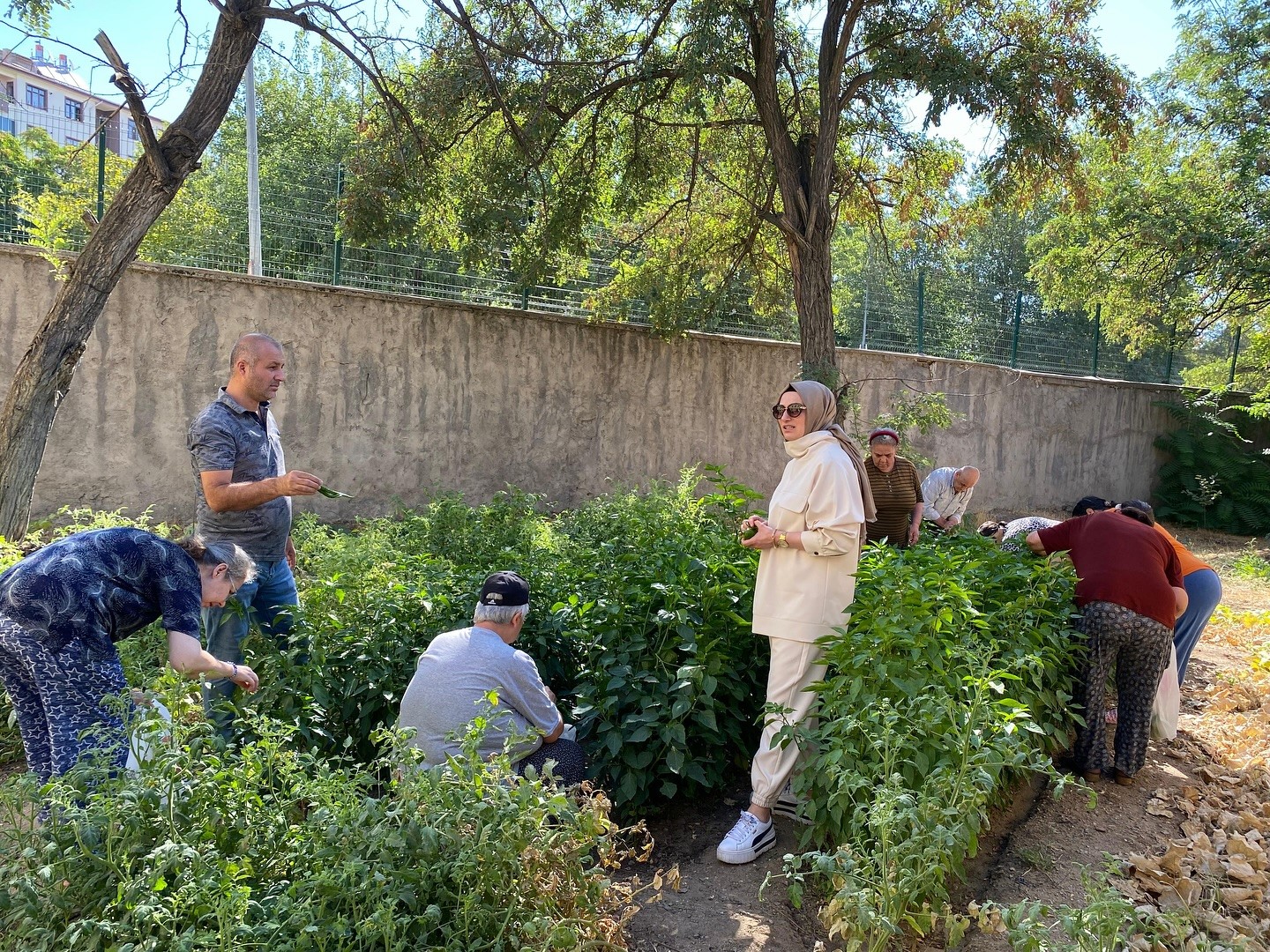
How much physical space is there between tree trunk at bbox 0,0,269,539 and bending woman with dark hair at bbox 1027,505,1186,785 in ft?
18.7

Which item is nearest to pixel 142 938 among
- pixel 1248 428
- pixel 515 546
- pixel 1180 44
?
pixel 515 546

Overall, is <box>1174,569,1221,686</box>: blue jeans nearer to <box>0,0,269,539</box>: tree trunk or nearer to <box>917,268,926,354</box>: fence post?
<box>0,0,269,539</box>: tree trunk

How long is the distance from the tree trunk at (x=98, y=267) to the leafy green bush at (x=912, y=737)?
474 centimetres

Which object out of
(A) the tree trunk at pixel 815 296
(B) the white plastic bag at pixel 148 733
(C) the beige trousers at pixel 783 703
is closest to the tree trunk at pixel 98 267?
(B) the white plastic bag at pixel 148 733

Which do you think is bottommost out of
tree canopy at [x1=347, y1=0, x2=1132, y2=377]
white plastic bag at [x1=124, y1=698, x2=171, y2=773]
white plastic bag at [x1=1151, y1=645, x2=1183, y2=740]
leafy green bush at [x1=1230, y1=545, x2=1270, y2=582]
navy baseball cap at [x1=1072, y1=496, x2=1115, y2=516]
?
leafy green bush at [x1=1230, y1=545, x2=1270, y2=582]

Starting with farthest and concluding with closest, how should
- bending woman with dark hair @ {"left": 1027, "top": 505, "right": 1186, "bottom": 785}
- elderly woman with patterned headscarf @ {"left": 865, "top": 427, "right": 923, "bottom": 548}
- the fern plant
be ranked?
the fern plant, elderly woman with patterned headscarf @ {"left": 865, "top": 427, "right": 923, "bottom": 548}, bending woman with dark hair @ {"left": 1027, "top": 505, "right": 1186, "bottom": 785}

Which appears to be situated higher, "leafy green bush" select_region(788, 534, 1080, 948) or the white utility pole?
the white utility pole

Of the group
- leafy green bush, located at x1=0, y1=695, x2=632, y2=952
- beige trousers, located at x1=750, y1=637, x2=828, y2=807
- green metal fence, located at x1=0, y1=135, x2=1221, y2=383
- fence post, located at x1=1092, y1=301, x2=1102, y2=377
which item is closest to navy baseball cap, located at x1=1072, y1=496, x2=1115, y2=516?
beige trousers, located at x1=750, y1=637, x2=828, y2=807

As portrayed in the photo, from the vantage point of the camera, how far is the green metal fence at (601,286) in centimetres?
978

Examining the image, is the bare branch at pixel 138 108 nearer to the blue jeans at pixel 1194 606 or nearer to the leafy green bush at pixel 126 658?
the leafy green bush at pixel 126 658

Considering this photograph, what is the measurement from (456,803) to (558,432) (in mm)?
8368

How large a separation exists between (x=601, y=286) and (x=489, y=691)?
28.1ft

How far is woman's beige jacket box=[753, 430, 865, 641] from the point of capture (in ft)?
12.4

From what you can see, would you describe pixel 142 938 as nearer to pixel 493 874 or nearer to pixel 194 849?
pixel 194 849
